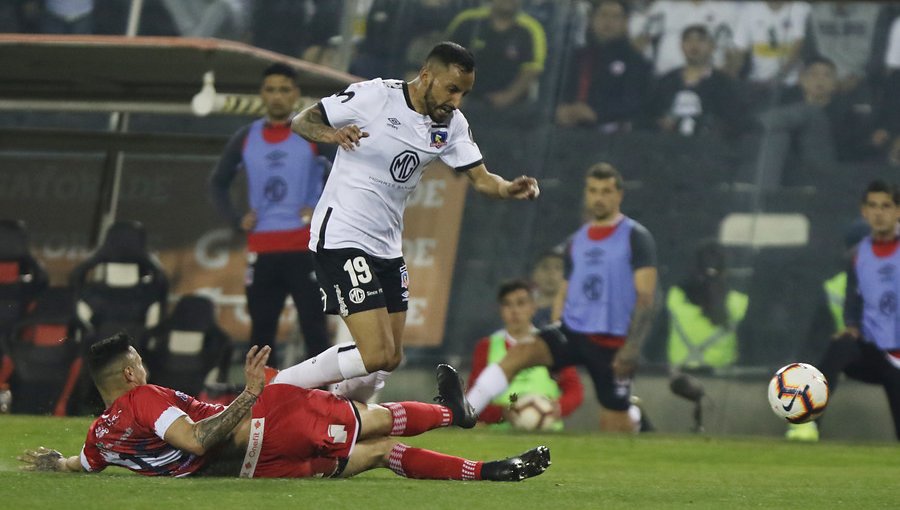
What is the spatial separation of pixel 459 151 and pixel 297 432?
6.18ft

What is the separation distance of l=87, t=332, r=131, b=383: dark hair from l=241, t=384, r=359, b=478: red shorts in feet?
2.00

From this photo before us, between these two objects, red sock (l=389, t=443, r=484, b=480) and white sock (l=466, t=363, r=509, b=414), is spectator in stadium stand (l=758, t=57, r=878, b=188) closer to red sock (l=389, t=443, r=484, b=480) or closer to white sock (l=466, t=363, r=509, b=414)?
white sock (l=466, t=363, r=509, b=414)

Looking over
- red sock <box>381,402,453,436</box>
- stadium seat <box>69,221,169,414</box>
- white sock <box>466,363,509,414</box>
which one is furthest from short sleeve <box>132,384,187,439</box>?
stadium seat <box>69,221,169,414</box>

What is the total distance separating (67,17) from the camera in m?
15.4

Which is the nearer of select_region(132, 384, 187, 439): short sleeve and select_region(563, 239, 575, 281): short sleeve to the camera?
select_region(132, 384, 187, 439): short sleeve

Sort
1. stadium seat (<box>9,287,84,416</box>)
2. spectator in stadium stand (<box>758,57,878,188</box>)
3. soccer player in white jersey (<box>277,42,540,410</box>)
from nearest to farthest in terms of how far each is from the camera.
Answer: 1. soccer player in white jersey (<box>277,42,540,410</box>)
2. stadium seat (<box>9,287,84,416</box>)
3. spectator in stadium stand (<box>758,57,878,188</box>)

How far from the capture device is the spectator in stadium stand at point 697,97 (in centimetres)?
1505

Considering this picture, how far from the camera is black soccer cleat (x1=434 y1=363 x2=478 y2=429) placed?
322 inches

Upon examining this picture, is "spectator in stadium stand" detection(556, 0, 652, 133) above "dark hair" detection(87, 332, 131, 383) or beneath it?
above

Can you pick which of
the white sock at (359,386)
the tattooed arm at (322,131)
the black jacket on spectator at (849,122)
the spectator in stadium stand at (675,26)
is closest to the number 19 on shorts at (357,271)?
the white sock at (359,386)

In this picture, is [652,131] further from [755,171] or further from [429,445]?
[429,445]

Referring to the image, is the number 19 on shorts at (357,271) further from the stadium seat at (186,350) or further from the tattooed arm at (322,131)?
the stadium seat at (186,350)

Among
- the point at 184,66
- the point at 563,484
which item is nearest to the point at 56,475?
the point at 563,484

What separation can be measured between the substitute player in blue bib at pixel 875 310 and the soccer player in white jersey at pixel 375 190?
4.22 meters
